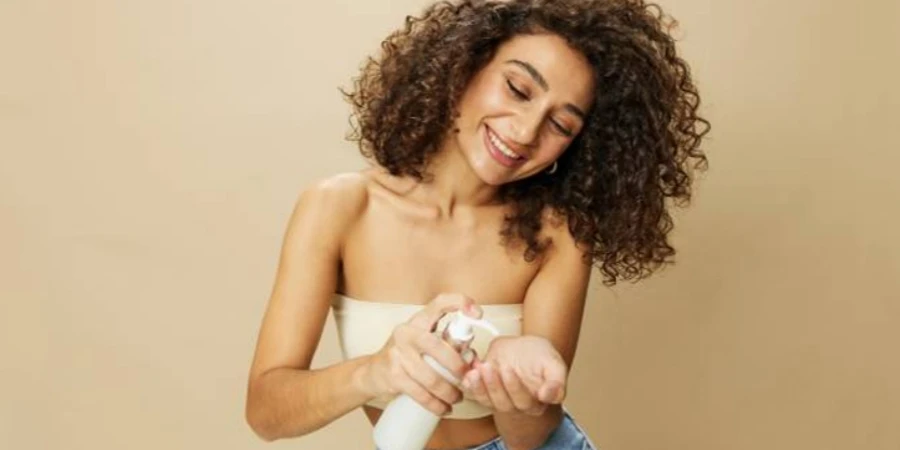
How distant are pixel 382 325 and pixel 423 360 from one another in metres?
0.37

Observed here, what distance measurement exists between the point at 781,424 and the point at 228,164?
112cm

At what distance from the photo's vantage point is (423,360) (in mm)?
905

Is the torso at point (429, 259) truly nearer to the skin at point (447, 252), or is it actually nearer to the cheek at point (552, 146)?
the skin at point (447, 252)

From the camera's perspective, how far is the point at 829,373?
2033 millimetres

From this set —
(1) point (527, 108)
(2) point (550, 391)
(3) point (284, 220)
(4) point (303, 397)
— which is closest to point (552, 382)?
(2) point (550, 391)

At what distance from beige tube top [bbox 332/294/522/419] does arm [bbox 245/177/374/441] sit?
0.05 meters

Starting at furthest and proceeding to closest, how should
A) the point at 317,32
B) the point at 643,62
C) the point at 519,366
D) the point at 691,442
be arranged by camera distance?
1. the point at 691,442
2. the point at 317,32
3. the point at 643,62
4. the point at 519,366

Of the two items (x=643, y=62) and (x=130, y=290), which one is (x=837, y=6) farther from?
(x=130, y=290)

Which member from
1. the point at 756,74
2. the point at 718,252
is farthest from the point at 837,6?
the point at 718,252

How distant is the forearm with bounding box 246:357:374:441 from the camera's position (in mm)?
1021

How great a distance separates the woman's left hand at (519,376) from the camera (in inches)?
36.1

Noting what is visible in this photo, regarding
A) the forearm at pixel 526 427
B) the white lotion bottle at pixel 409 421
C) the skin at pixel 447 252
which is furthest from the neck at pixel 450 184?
the white lotion bottle at pixel 409 421

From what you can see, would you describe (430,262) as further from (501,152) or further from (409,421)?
(409,421)

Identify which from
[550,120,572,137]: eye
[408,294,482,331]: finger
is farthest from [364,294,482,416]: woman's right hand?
[550,120,572,137]: eye
